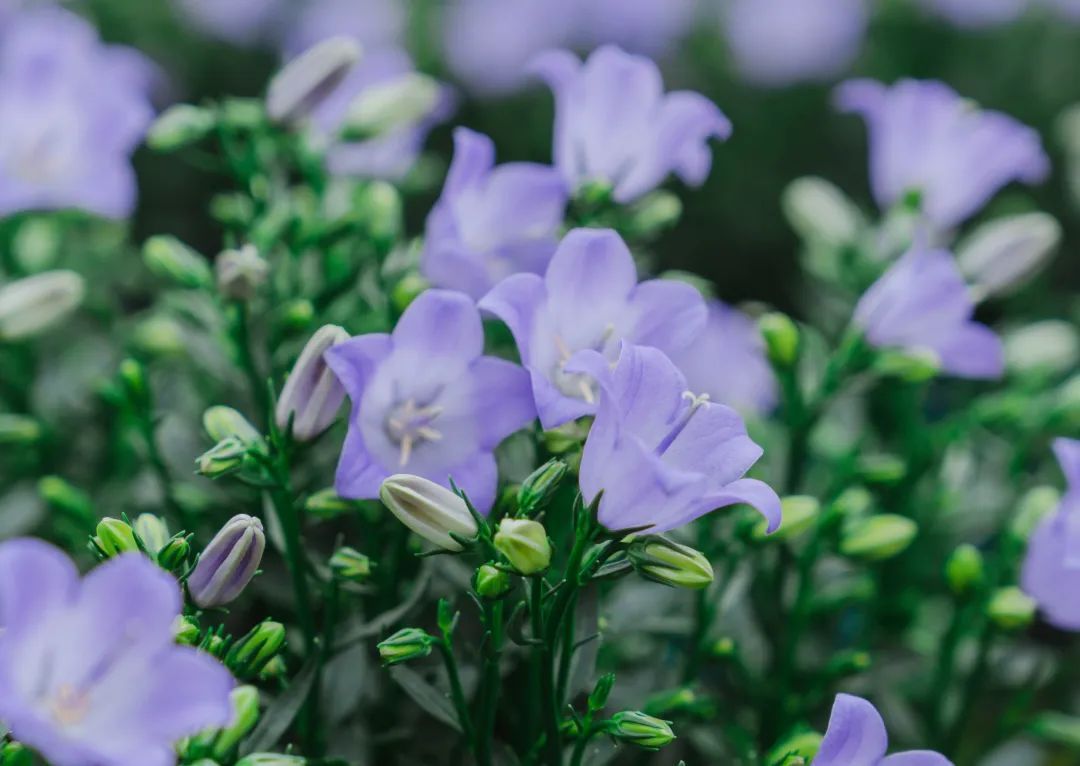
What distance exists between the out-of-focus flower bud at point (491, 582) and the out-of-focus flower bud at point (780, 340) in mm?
475

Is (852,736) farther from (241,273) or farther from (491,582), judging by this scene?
(241,273)

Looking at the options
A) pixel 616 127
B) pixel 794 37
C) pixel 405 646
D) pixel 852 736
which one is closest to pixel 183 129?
pixel 616 127

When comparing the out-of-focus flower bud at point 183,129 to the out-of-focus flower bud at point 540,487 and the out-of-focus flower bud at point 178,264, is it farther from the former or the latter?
the out-of-focus flower bud at point 540,487

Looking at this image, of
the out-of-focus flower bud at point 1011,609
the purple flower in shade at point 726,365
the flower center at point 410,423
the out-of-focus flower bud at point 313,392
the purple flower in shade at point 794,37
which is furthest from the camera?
the purple flower in shade at point 794,37

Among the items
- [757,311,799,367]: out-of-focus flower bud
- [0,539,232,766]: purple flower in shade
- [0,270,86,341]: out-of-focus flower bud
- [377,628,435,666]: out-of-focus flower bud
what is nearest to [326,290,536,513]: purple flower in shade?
[377,628,435,666]: out-of-focus flower bud

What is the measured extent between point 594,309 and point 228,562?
0.37m

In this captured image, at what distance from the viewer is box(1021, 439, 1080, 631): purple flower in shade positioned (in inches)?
42.8

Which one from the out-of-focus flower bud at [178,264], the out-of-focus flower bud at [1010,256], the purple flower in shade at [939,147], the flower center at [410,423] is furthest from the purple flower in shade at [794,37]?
the flower center at [410,423]

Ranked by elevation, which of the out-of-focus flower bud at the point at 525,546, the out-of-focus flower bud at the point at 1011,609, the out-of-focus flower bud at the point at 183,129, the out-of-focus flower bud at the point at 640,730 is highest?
the out-of-focus flower bud at the point at 183,129

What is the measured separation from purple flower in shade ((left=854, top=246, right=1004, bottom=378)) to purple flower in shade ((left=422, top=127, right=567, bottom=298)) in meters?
0.34

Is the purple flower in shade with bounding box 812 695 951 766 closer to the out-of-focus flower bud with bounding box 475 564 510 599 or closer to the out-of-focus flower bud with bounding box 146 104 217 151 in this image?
the out-of-focus flower bud with bounding box 475 564 510 599

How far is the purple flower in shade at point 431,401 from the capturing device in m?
0.92

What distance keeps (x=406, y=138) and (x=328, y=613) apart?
86 cm

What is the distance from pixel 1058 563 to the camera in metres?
1.12
